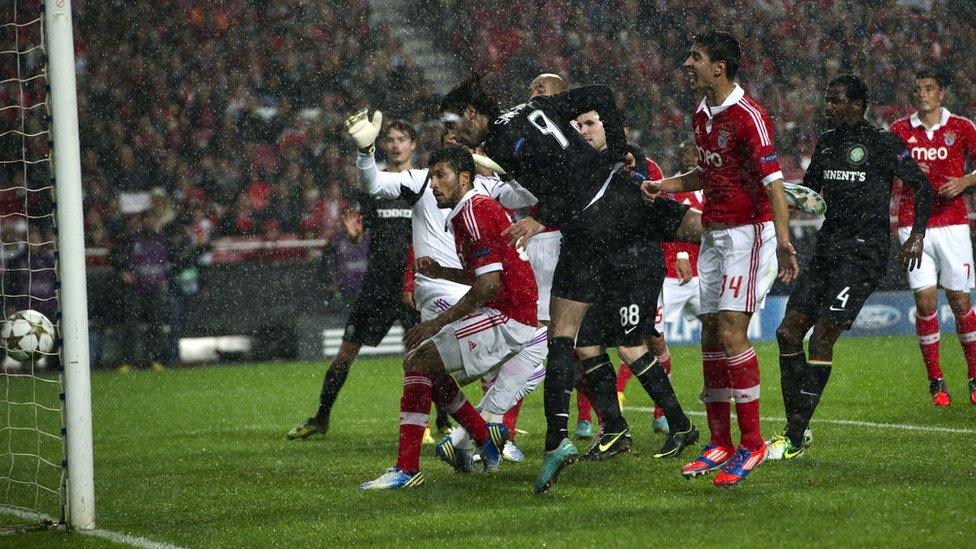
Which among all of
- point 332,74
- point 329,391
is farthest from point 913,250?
point 332,74

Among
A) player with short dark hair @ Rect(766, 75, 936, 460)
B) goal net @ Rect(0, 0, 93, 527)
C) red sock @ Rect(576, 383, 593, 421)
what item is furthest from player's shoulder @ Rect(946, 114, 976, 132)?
goal net @ Rect(0, 0, 93, 527)

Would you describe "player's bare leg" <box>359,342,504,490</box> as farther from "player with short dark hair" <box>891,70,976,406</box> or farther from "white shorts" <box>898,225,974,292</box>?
"white shorts" <box>898,225,974,292</box>

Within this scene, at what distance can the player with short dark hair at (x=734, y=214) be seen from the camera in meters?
5.82

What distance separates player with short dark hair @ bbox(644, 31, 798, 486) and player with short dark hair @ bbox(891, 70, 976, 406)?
3.42 metres

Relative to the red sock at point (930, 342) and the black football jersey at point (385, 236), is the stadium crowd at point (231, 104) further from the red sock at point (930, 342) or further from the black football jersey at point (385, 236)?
the red sock at point (930, 342)

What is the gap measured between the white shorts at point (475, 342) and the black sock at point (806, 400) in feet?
5.17

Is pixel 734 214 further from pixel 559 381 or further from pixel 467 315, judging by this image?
pixel 467 315

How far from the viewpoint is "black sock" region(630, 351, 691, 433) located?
6938mm

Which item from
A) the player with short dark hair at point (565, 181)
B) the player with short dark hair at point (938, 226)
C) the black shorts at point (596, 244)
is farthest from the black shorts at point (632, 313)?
the player with short dark hair at point (938, 226)

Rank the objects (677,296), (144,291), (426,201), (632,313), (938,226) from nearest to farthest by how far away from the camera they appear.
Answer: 1. (632,313)
2. (426,201)
3. (938,226)
4. (677,296)
5. (144,291)

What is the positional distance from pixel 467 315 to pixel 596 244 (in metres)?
0.71

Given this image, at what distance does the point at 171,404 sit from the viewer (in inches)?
441

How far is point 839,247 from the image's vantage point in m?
6.65

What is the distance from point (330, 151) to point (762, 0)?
8.18 metres
